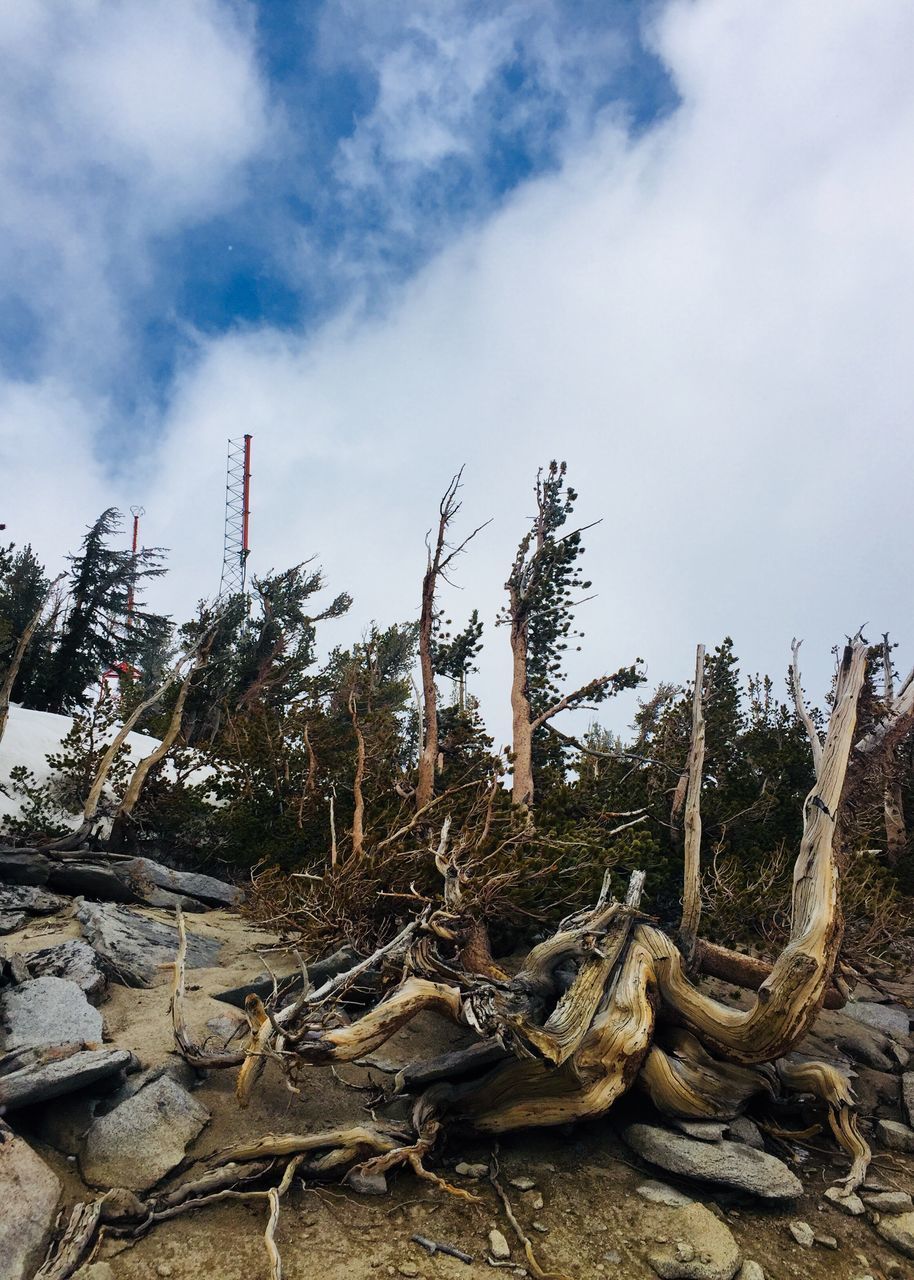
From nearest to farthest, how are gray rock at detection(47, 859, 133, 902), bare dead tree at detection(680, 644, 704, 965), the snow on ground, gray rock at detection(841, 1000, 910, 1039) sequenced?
bare dead tree at detection(680, 644, 704, 965) < gray rock at detection(841, 1000, 910, 1039) < gray rock at detection(47, 859, 133, 902) < the snow on ground

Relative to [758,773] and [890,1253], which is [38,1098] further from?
[758,773]

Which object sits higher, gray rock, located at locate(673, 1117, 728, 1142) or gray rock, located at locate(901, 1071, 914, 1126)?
gray rock, located at locate(673, 1117, 728, 1142)

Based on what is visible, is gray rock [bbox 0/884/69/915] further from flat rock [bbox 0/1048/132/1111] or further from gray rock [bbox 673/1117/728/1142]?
gray rock [bbox 673/1117/728/1142]

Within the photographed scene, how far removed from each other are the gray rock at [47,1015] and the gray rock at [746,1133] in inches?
226

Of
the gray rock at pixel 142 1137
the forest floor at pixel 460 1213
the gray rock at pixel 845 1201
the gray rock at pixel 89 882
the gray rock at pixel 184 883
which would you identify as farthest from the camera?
the gray rock at pixel 184 883

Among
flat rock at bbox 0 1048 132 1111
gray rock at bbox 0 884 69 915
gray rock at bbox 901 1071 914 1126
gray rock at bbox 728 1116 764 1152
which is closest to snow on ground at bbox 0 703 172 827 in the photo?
gray rock at bbox 0 884 69 915

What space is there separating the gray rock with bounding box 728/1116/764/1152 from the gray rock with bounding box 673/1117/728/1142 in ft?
0.44

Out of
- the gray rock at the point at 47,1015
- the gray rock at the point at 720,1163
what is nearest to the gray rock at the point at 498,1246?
the gray rock at the point at 720,1163

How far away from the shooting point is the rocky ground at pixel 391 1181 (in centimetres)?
454

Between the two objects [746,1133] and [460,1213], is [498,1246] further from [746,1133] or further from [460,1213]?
[746,1133]

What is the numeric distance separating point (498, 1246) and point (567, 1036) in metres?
1.67

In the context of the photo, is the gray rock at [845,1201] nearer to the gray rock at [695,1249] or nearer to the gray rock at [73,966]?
the gray rock at [695,1249]

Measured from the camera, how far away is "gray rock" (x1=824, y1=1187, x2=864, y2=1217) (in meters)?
5.44

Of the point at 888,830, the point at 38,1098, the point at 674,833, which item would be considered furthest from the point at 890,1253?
the point at 888,830
